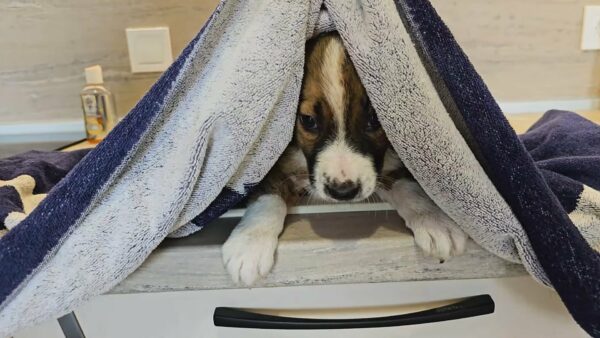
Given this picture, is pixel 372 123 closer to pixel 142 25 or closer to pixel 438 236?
pixel 438 236

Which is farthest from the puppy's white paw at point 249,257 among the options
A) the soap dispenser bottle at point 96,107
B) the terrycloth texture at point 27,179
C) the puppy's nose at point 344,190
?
the soap dispenser bottle at point 96,107

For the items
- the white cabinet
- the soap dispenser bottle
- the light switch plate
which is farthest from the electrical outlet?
the soap dispenser bottle

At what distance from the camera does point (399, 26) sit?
0.63 m

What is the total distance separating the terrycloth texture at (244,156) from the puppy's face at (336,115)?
0.20 m

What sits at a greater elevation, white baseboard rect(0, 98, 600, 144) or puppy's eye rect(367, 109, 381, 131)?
puppy's eye rect(367, 109, 381, 131)

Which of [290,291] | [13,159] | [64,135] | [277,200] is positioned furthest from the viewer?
[64,135]

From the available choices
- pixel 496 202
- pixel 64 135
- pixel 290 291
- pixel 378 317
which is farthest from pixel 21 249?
pixel 64 135

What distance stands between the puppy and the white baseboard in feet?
2.34

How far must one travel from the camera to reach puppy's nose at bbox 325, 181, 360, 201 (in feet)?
2.60

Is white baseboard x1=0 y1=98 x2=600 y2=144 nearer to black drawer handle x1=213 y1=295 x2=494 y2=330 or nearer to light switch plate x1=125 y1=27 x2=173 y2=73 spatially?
light switch plate x1=125 y1=27 x2=173 y2=73

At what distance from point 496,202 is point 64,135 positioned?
118 cm

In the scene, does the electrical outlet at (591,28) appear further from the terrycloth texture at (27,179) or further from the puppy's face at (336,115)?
the terrycloth texture at (27,179)

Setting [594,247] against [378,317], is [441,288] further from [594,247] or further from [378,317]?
[594,247]

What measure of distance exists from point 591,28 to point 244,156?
3.89ft
